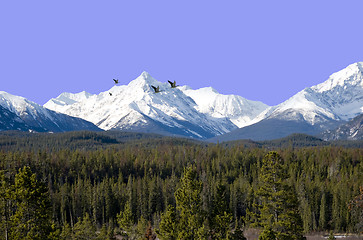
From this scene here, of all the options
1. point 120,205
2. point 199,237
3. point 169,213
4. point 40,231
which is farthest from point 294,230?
point 120,205

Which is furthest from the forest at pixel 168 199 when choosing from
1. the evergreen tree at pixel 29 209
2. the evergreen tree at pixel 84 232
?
the evergreen tree at pixel 84 232

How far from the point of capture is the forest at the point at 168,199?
42.7 meters

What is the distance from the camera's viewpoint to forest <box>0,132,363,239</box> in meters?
42.7

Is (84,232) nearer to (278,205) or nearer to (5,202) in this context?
(5,202)

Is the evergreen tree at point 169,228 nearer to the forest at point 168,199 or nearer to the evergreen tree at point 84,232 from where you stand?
the forest at point 168,199

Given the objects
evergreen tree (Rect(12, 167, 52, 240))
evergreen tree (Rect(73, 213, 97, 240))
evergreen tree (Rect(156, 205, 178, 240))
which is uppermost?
evergreen tree (Rect(12, 167, 52, 240))

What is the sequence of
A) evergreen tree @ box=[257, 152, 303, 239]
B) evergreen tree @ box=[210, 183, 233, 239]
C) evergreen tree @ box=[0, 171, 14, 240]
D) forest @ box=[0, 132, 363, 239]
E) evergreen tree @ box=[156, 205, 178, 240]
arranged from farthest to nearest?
evergreen tree @ box=[210, 183, 233, 239], evergreen tree @ box=[156, 205, 178, 240], evergreen tree @ box=[257, 152, 303, 239], forest @ box=[0, 132, 363, 239], evergreen tree @ box=[0, 171, 14, 240]

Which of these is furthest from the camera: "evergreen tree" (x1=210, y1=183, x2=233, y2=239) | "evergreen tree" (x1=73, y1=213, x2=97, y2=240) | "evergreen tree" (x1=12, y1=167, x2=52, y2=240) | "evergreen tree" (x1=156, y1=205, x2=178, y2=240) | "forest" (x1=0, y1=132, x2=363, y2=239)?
"evergreen tree" (x1=73, y1=213, x2=97, y2=240)

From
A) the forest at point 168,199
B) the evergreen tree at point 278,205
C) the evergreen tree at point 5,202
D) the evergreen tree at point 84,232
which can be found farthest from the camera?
the evergreen tree at point 84,232

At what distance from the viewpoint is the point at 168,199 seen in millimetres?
143375

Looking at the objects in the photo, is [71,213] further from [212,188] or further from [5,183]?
[5,183]

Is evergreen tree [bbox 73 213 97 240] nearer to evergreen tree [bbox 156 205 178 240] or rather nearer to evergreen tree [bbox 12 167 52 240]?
evergreen tree [bbox 156 205 178 240]

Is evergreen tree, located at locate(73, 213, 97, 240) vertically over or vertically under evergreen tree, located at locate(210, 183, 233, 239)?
under

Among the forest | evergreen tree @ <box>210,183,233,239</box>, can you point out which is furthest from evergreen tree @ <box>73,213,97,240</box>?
evergreen tree @ <box>210,183,233,239</box>
